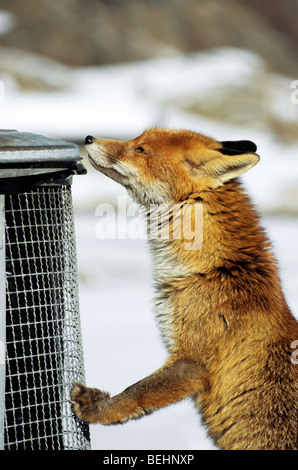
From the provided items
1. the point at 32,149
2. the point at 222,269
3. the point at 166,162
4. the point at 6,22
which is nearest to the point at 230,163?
the point at 166,162

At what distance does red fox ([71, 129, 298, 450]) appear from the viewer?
2.61 meters

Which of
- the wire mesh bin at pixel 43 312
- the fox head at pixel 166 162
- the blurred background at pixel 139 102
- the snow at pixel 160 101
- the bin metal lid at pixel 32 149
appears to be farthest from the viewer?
the snow at pixel 160 101

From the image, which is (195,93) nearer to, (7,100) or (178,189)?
(7,100)

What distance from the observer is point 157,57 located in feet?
82.1

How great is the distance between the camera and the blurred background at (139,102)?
499 cm

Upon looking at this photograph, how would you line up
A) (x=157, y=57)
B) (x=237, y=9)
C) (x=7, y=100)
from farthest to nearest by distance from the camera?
(x=237, y=9) < (x=157, y=57) < (x=7, y=100)

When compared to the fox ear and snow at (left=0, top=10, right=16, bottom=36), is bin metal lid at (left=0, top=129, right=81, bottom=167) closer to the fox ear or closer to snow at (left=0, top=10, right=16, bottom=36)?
the fox ear

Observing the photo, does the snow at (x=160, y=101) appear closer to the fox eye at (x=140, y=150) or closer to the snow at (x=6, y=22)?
the snow at (x=6, y=22)

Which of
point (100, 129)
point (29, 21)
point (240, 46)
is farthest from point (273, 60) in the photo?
point (100, 129)

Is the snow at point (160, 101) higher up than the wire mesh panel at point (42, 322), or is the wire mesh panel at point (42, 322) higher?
the snow at point (160, 101)

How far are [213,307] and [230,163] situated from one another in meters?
0.65

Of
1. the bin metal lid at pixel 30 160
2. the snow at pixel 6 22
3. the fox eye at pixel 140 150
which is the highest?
the snow at pixel 6 22

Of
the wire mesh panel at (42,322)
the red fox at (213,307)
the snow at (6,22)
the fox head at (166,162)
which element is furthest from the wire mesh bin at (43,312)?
the snow at (6,22)

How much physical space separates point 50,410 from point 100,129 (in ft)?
46.7
